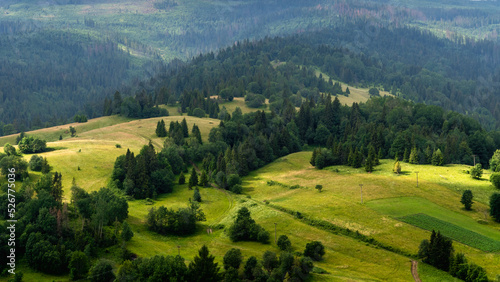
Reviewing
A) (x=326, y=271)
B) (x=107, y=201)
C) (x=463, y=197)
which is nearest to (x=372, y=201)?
(x=463, y=197)

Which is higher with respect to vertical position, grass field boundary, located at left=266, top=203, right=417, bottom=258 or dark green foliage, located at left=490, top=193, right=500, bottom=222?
dark green foliage, located at left=490, top=193, right=500, bottom=222

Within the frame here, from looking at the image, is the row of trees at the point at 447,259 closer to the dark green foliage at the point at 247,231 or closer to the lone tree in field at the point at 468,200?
the lone tree in field at the point at 468,200

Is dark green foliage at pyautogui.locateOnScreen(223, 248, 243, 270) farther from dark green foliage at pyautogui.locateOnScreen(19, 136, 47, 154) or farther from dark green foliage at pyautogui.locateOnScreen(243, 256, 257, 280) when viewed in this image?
dark green foliage at pyautogui.locateOnScreen(19, 136, 47, 154)

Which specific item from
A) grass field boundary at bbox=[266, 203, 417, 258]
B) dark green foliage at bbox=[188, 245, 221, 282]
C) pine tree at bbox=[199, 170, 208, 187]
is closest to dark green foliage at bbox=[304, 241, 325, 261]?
grass field boundary at bbox=[266, 203, 417, 258]

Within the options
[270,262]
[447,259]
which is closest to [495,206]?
[447,259]

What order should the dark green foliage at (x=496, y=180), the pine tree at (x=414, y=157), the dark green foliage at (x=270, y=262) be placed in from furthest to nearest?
the pine tree at (x=414, y=157), the dark green foliage at (x=496, y=180), the dark green foliage at (x=270, y=262)

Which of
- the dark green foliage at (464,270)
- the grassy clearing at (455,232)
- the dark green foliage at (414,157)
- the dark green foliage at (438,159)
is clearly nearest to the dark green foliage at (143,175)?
the grassy clearing at (455,232)

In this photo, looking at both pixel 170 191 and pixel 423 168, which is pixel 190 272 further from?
pixel 423 168
